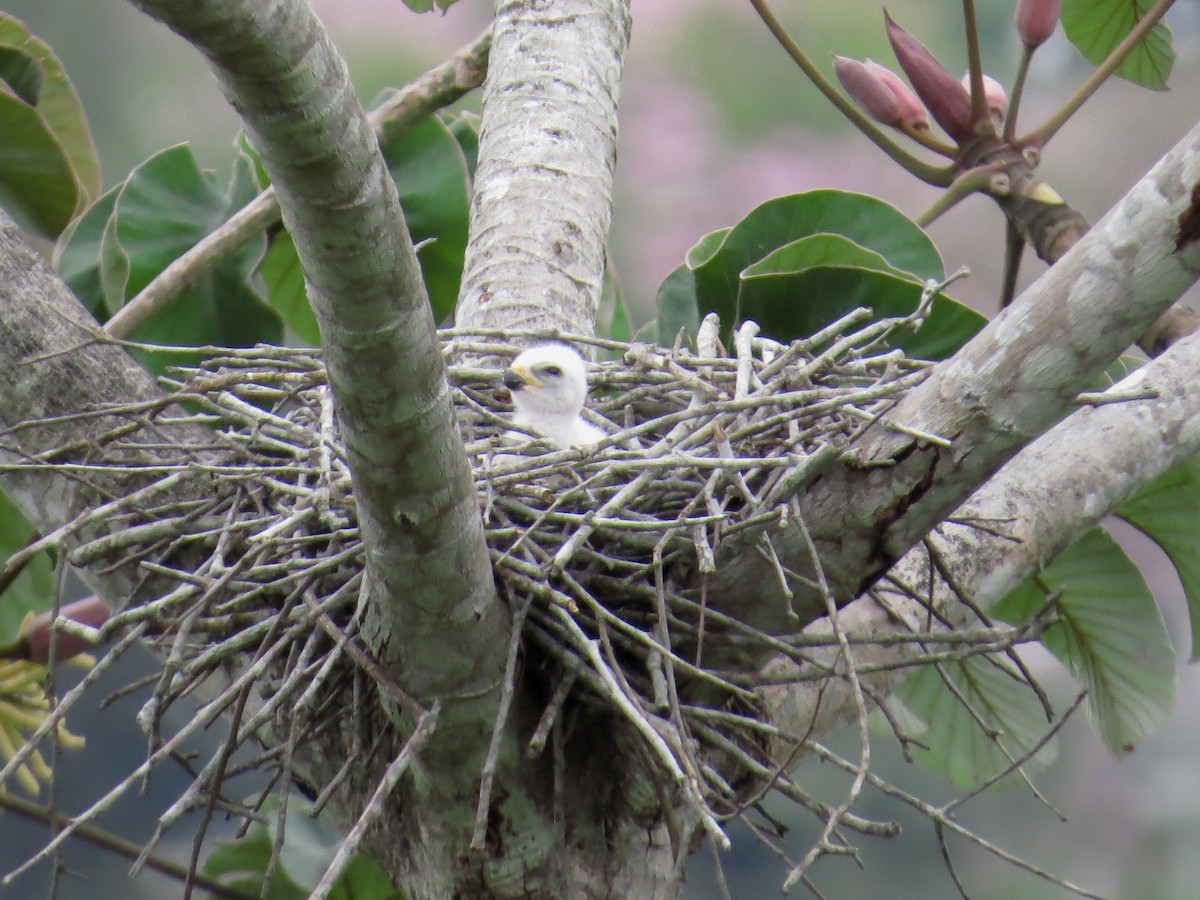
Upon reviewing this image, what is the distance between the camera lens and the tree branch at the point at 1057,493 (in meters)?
1.59

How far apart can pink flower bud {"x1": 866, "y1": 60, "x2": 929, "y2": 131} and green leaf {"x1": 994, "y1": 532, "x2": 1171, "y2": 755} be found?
2.22ft

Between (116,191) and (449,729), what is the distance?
1476 millimetres

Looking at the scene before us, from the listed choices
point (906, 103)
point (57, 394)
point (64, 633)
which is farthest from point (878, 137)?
point (64, 633)

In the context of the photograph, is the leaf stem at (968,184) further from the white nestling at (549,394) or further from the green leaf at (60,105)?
the green leaf at (60,105)

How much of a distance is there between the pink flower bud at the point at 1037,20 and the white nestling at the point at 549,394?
3.30 feet

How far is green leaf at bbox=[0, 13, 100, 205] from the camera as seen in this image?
2459 mm

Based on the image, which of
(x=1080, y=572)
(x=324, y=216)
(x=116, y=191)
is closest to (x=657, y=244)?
(x=116, y=191)

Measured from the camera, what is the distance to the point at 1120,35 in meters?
2.74

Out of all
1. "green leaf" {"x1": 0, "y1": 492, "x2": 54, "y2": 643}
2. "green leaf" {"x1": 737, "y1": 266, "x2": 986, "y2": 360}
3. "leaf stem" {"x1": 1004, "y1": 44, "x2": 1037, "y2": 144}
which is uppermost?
"leaf stem" {"x1": 1004, "y1": 44, "x2": 1037, "y2": 144}

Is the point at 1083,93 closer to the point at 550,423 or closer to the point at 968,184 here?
the point at 968,184

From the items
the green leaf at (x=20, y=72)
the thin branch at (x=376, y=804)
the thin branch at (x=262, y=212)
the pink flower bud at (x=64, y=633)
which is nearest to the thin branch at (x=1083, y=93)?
the thin branch at (x=262, y=212)

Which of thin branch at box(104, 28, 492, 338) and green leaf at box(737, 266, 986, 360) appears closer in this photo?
green leaf at box(737, 266, 986, 360)

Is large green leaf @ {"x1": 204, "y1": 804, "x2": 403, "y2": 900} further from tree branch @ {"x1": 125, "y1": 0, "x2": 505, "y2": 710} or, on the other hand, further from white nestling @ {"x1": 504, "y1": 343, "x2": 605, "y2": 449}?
tree branch @ {"x1": 125, "y1": 0, "x2": 505, "y2": 710}

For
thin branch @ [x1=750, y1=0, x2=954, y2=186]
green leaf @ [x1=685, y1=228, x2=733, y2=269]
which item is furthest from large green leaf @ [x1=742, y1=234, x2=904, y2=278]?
thin branch @ [x1=750, y1=0, x2=954, y2=186]
